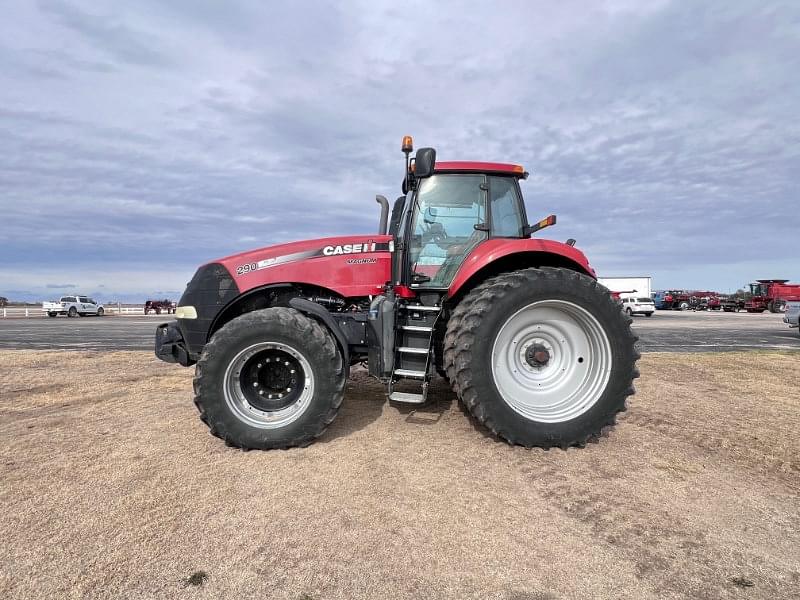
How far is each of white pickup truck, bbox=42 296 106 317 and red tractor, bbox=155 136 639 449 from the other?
33031mm

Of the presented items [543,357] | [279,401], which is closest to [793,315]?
[543,357]

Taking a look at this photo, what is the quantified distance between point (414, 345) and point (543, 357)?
3.49ft

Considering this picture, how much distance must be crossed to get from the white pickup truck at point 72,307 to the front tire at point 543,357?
35447mm

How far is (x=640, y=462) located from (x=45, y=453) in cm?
430

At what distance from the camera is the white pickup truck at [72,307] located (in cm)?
3067

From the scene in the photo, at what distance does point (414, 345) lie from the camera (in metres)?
3.91

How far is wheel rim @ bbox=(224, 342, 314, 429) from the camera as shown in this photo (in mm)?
3596

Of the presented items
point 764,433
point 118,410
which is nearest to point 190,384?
point 118,410

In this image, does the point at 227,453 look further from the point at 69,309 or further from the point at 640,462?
the point at 69,309

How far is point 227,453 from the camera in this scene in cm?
342

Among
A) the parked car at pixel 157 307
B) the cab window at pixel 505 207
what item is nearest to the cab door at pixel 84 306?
the parked car at pixel 157 307

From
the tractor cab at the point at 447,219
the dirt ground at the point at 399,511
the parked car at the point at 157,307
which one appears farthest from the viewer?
the parked car at the point at 157,307

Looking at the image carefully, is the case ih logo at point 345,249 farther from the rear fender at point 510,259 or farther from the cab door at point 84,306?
the cab door at point 84,306

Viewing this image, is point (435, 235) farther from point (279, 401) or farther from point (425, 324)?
point (279, 401)
